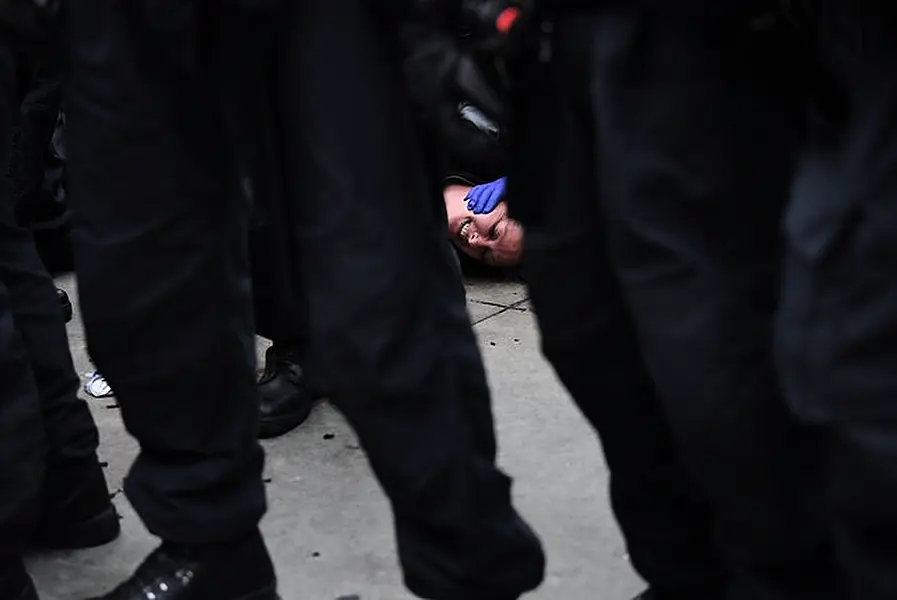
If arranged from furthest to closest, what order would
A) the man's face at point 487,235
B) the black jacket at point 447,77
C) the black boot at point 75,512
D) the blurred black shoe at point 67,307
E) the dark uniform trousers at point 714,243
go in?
the man's face at point 487,235 → the blurred black shoe at point 67,307 → the black boot at point 75,512 → the black jacket at point 447,77 → the dark uniform trousers at point 714,243

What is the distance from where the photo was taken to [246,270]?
5.61 ft

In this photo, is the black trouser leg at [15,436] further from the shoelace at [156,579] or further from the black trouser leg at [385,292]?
the black trouser leg at [385,292]

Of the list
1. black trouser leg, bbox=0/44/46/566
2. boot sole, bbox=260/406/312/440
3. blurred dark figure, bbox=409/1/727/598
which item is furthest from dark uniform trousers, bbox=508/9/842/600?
boot sole, bbox=260/406/312/440

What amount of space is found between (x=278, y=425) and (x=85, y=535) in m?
0.49

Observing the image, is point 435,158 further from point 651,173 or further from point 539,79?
point 651,173

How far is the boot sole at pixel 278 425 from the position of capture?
8.12 feet

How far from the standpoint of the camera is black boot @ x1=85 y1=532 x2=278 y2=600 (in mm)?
1736

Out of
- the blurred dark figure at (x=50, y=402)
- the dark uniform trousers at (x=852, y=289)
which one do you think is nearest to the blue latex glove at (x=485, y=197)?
the blurred dark figure at (x=50, y=402)

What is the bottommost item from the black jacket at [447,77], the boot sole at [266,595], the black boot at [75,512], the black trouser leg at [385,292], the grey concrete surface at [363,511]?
the grey concrete surface at [363,511]

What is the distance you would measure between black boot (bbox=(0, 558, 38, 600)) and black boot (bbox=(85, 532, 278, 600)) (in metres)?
0.13

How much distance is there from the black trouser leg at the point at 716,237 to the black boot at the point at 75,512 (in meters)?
1.15

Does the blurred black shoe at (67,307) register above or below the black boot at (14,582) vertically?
above

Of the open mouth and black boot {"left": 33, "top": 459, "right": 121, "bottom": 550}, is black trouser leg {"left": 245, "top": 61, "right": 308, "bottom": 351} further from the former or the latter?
the open mouth

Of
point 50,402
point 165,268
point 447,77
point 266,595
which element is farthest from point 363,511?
point 447,77
